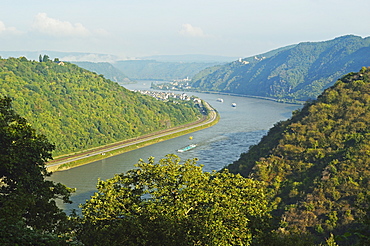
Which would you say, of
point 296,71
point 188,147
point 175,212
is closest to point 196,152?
point 188,147

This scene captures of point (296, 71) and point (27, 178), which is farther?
point (296, 71)

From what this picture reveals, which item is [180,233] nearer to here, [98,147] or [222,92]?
[98,147]

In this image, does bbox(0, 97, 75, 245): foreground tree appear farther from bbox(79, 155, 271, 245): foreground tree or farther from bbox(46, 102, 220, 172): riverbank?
bbox(46, 102, 220, 172): riverbank

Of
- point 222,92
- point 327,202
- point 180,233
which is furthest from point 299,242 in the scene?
point 222,92

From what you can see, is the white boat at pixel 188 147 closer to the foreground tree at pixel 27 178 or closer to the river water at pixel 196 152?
the river water at pixel 196 152

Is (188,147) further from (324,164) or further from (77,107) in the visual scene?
(324,164)

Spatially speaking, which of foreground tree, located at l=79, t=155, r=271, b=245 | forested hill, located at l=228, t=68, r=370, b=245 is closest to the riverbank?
forested hill, located at l=228, t=68, r=370, b=245
